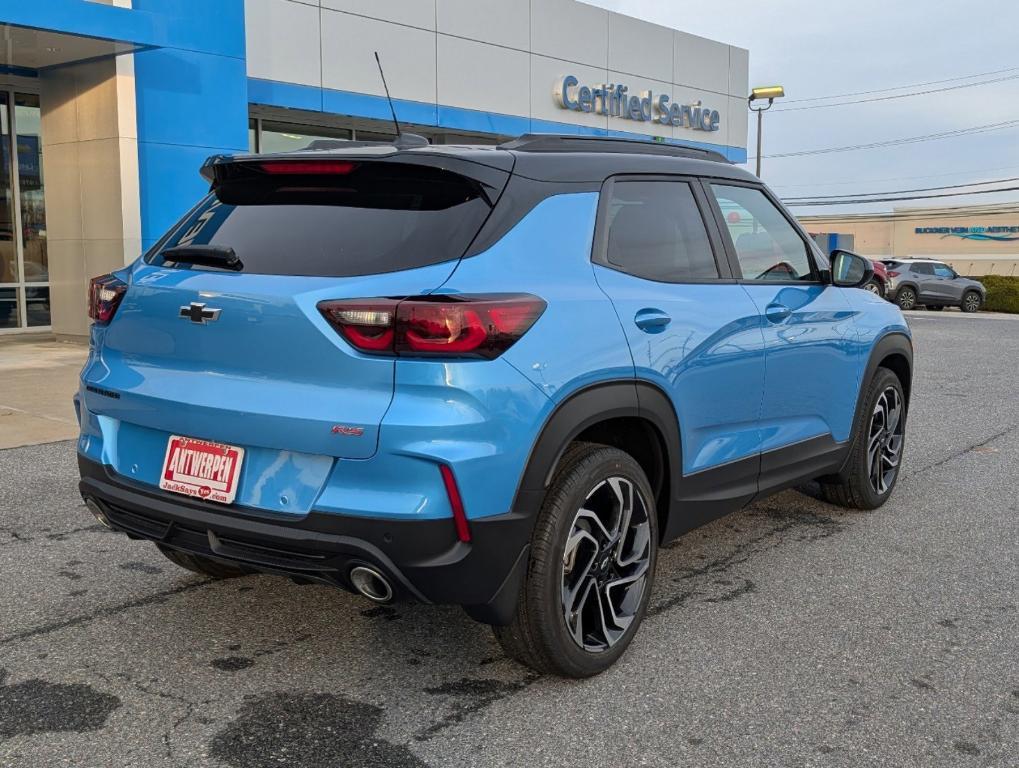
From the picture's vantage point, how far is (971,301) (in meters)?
31.8

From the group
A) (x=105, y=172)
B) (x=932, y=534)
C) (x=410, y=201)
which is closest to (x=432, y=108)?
(x=105, y=172)

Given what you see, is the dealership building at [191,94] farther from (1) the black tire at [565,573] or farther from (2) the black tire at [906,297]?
(2) the black tire at [906,297]

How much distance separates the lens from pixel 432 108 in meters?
17.9

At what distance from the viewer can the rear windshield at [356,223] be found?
308 centimetres

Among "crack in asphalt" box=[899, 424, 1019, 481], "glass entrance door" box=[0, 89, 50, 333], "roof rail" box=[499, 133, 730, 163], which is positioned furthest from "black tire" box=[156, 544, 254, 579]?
"glass entrance door" box=[0, 89, 50, 333]

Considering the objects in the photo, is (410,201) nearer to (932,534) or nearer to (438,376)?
(438,376)

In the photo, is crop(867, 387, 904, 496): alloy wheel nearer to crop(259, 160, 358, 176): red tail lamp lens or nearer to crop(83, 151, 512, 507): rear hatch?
crop(83, 151, 512, 507): rear hatch

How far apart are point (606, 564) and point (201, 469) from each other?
1.37 m

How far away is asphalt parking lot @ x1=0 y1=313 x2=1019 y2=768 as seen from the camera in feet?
9.70

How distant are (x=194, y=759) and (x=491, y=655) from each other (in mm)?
1113

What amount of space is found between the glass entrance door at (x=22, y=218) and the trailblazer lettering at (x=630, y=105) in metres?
9.96

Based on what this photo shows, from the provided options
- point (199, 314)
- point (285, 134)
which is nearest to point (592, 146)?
point (199, 314)

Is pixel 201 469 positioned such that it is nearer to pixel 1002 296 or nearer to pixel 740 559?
pixel 740 559

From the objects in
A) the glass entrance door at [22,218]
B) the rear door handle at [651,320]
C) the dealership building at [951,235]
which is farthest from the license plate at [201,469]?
the dealership building at [951,235]
